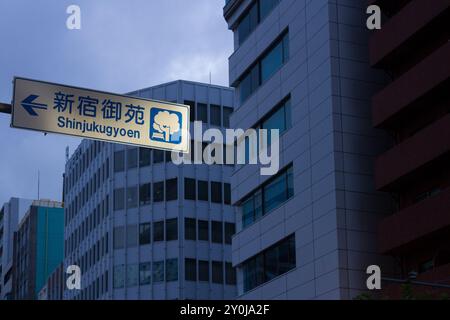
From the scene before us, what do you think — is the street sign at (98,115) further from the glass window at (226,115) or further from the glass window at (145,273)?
the glass window at (226,115)

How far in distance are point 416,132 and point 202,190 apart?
43.1 metres

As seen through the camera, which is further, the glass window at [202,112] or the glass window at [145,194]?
the glass window at [202,112]

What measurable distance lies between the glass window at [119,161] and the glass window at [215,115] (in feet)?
29.6

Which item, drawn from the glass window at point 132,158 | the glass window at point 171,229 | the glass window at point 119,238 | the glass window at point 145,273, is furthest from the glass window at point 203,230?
the glass window at point 132,158

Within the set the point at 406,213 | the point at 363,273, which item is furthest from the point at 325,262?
the point at 406,213

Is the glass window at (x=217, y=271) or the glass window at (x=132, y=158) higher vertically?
the glass window at (x=132, y=158)

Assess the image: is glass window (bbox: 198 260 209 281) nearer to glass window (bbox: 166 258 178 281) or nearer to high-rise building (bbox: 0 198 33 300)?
glass window (bbox: 166 258 178 281)

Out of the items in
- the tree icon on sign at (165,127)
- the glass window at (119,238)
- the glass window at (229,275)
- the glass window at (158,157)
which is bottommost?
the tree icon on sign at (165,127)

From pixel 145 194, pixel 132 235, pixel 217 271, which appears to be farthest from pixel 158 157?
pixel 217 271

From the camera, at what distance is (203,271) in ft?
272

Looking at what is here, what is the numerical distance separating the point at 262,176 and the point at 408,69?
10.9 meters

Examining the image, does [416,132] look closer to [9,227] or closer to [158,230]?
[158,230]

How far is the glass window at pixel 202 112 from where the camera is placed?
87.0 meters
